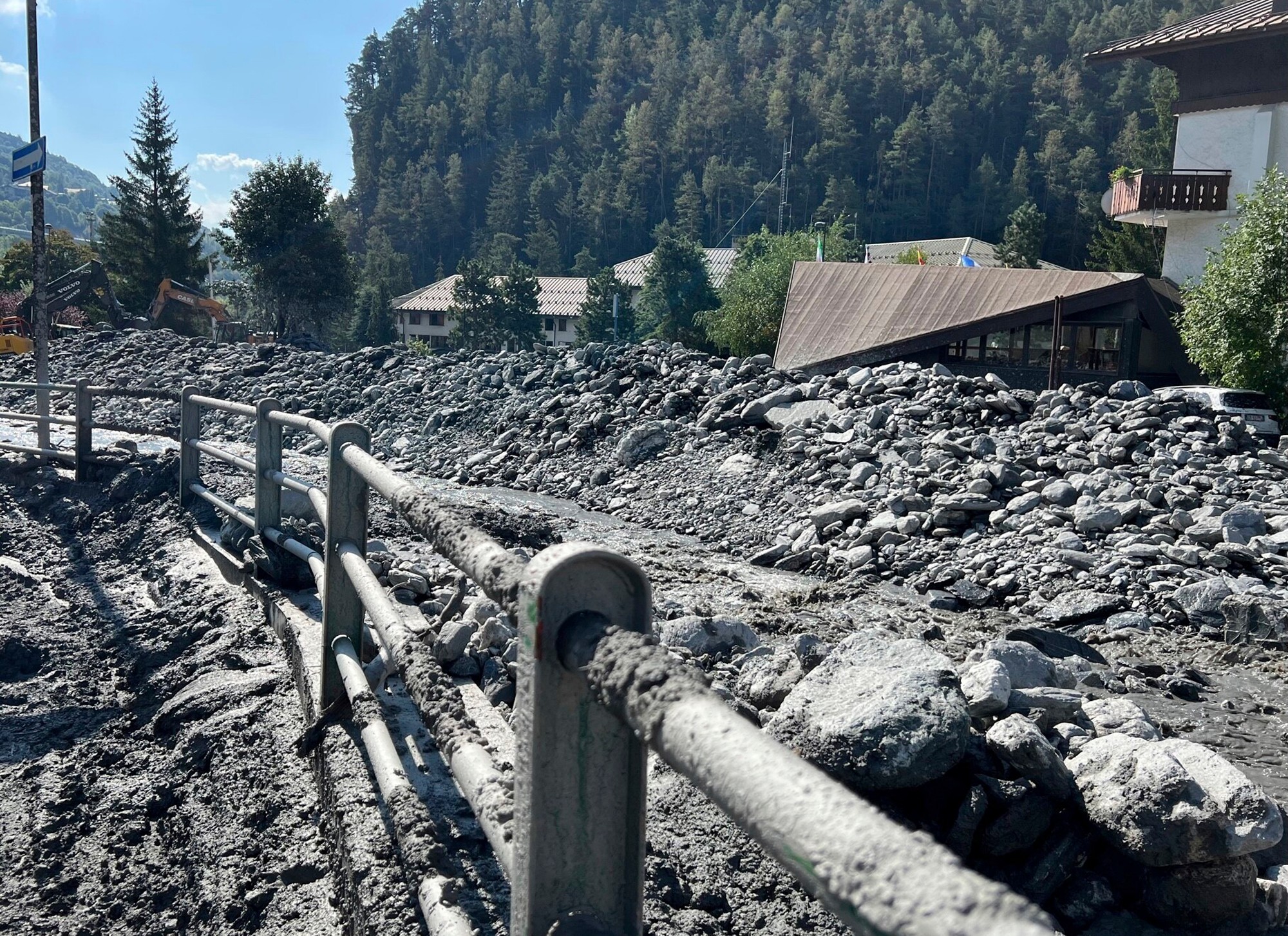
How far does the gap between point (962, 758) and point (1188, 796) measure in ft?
2.36

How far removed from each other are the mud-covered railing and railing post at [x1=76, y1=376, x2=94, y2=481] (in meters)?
7.27

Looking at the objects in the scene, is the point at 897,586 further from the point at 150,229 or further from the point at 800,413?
the point at 150,229

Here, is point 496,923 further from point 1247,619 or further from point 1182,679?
point 1247,619

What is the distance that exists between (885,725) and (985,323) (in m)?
23.5

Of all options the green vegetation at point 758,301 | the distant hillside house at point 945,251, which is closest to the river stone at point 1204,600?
the green vegetation at point 758,301

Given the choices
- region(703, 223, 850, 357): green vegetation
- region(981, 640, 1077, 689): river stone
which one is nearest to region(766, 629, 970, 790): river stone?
region(981, 640, 1077, 689): river stone

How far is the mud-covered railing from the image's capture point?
0.78 metres

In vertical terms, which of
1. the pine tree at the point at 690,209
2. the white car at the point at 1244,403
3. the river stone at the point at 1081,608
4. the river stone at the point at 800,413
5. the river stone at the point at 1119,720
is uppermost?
the pine tree at the point at 690,209

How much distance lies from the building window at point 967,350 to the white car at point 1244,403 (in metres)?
7.64

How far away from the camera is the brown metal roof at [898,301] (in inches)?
1011

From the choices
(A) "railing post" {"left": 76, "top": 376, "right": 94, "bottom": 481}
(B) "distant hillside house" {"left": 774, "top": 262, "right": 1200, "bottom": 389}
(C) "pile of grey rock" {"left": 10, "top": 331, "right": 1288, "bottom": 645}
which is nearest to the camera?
(A) "railing post" {"left": 76, "top": 376, "right": 94, "bottom": 481}

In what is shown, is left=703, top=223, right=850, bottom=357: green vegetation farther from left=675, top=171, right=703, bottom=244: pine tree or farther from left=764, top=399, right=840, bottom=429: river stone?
left=675, top=171, right=703, bottom=244: pine tree

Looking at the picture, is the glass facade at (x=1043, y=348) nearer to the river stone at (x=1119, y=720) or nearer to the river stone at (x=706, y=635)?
the river stone at (x=706, y=635)

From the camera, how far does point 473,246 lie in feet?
361
